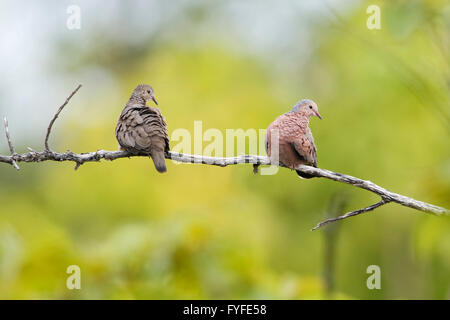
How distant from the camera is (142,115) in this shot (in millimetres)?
3260

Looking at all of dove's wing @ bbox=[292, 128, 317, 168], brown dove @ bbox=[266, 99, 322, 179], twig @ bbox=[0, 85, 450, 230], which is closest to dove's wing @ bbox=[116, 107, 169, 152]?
twig @ bbox=[0, 85, 450, 230]

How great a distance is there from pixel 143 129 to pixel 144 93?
0.32 m

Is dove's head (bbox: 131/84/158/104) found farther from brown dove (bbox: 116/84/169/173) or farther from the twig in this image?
the twig

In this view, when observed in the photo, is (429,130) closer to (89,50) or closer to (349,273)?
(349,273)

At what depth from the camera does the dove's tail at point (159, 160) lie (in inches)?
112

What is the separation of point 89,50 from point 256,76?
3628 mm

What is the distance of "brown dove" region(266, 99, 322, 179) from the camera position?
307 cm

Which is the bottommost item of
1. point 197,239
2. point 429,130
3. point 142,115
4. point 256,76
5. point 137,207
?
point 197,239

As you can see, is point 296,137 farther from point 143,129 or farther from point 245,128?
point 245,128

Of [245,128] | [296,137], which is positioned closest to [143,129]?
[296,137]

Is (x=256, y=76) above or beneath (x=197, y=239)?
above

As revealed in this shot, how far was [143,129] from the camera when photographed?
3.15 m

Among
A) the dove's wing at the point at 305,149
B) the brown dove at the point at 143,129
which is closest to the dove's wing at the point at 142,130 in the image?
the brown dove at the point at 143,129

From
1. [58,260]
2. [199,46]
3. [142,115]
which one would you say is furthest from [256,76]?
[142,115]
